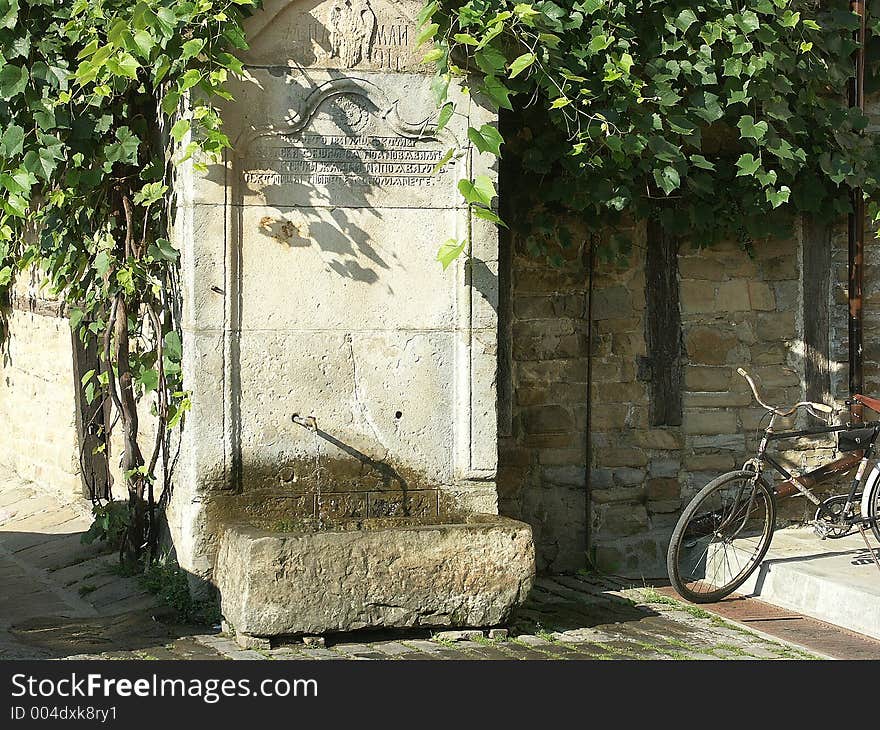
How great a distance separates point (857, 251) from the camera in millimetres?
7504

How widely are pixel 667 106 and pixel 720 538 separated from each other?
222 cm

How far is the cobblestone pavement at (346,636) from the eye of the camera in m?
5.34

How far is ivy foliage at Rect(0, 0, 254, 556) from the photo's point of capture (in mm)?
5539

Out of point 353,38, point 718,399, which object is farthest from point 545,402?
point 353,38

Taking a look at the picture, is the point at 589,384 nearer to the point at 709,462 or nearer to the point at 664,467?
the point at 664,467

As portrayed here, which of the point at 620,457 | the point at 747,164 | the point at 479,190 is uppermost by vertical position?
the point at 747,164

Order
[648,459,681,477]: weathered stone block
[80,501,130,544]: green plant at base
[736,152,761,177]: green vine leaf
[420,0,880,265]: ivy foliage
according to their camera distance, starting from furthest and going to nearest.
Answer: [648,459,681,477]: weathered stone block → [736,152,761,177]: green vine leaf → [80,501,130,544]: green plant at base → [420,0,880,265]: ivy foliage

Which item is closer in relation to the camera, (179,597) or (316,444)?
(179,597)

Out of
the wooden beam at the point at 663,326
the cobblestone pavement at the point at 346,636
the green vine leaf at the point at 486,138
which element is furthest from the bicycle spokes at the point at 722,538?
the green vine leaf at the point at 486,138

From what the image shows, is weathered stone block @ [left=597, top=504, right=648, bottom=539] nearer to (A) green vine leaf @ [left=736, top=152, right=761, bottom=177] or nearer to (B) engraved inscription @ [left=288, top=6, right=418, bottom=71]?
(A) green vine leaf @ [left=736, top=152, right=761, bottom=177]

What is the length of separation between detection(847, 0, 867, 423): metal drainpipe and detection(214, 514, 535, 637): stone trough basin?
2.84 metres

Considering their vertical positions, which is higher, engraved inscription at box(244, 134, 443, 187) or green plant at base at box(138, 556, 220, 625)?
engraved inscription at box(244, 134, 443, 187)

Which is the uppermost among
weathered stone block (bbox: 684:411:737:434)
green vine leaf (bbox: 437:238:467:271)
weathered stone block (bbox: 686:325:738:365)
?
green vine leaf (bbox: 437:238:467:271)

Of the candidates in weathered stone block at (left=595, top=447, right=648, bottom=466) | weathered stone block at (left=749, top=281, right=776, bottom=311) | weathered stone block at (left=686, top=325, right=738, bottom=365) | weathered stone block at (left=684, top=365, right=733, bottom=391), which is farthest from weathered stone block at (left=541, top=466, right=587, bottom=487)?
weathered stone block at (left=749, top=281, right=776, bottom=311)
